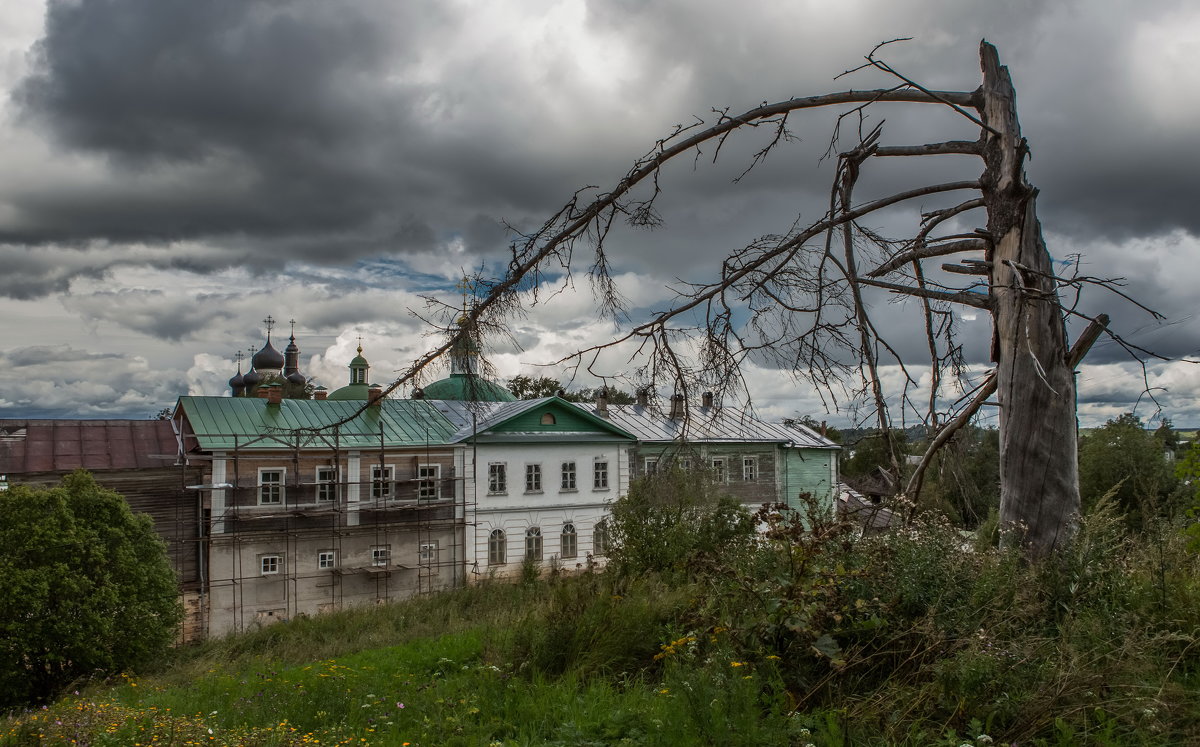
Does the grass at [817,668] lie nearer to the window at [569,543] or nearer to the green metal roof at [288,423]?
the green metal roof at [288,423]

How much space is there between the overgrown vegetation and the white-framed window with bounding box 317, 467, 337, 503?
19.0 meters

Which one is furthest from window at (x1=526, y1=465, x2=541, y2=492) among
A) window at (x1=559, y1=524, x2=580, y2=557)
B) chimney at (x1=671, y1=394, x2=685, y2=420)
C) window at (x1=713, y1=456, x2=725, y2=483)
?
chimney at (x1=671, y1=394, x2=685, y2=420)

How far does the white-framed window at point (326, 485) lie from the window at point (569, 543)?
7.96 metres

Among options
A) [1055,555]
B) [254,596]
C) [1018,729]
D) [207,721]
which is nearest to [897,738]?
[1018,729]

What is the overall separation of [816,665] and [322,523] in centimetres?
2243

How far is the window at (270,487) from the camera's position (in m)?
23.5

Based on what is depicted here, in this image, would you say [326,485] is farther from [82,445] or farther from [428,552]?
[82,445]

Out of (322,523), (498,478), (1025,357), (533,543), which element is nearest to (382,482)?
(322,523)

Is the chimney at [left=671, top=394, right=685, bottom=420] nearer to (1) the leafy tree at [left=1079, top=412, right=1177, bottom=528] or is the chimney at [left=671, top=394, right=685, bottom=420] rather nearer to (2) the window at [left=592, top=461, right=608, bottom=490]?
(2) the window at [left=592, top=461, right=608, bottom=490]

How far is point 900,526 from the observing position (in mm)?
4859

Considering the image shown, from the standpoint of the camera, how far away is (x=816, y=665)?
161 inches

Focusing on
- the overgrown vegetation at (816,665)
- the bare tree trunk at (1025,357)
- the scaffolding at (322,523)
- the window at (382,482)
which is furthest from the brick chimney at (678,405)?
the window at (382,482)

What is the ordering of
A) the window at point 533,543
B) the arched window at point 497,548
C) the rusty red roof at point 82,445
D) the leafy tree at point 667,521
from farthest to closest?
the window at point 533,543 → the arched window at point 497,548 → the rusty red roof at point 82,445 → the leafy tree at point 667,521

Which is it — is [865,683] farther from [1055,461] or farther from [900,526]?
[1055,461]
